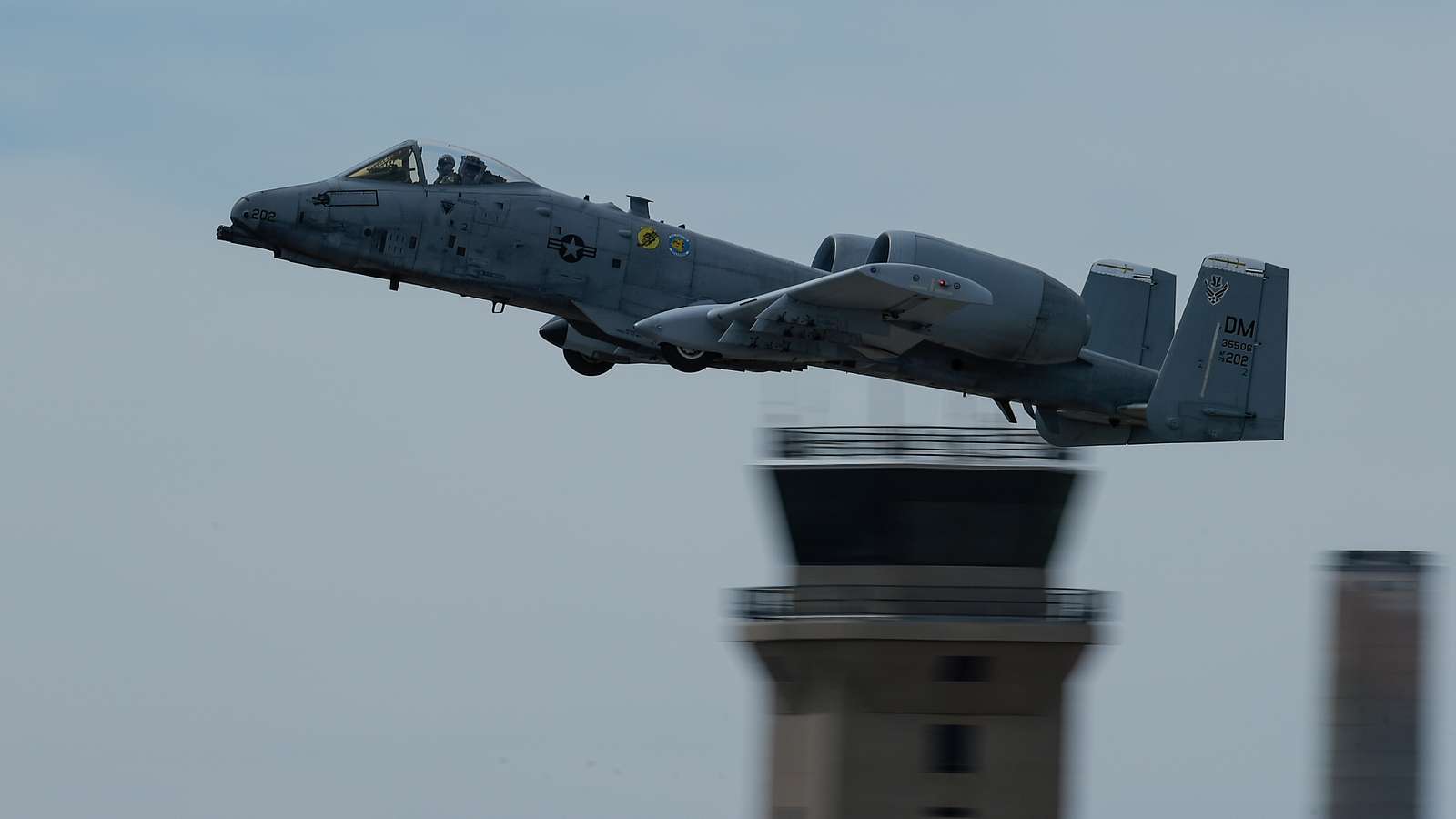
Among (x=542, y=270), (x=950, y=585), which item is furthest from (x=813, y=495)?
(x=542, y=270)

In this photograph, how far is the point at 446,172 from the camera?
2875 cm

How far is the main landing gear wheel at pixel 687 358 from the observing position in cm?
2917

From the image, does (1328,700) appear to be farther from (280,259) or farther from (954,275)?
(280,259)

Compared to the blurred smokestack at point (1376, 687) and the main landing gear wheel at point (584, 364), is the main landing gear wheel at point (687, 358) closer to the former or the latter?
the main landing gear wheel at point (584, 364)

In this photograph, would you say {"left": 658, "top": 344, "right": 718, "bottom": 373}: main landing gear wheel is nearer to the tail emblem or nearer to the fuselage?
the fuselage

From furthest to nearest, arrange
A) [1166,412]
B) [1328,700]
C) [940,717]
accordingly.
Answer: [1166,412] → [940,717] → [1328,700]

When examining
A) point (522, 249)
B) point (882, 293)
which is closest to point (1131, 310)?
point (882, 293)

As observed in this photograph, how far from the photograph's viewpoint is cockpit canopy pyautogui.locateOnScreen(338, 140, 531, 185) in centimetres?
2861

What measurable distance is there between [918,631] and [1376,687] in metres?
5.22

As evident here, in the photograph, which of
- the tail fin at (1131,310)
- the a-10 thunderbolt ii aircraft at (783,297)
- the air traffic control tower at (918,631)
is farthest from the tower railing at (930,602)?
the tail fin at (1131,310)

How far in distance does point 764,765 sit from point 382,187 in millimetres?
8414

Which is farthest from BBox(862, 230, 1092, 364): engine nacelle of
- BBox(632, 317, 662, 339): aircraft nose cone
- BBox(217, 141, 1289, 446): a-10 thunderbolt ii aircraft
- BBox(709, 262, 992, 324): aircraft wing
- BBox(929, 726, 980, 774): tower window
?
BBox(929, 726, 980, 774): tower window

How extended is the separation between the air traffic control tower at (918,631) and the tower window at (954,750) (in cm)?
2

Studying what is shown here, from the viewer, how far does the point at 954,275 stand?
28359 mm
